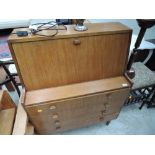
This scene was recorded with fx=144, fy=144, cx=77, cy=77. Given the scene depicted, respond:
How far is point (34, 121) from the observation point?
3.69 ft

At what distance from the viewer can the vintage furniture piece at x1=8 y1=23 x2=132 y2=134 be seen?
0.85 meters

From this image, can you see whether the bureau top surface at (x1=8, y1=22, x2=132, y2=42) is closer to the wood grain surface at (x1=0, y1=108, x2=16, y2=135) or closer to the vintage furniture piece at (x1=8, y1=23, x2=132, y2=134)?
the vintage furniture piece at (x1=8, y1=23, x2=132, y2=134)

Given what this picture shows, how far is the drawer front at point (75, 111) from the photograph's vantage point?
1033mm

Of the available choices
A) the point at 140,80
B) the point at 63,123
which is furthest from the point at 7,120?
the point at 140,80

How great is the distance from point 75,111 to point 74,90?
0.22 meters

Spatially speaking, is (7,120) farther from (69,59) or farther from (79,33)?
(79,33)

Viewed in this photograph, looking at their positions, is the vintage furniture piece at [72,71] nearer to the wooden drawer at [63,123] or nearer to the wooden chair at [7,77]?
the wooden drawer at [63,123]

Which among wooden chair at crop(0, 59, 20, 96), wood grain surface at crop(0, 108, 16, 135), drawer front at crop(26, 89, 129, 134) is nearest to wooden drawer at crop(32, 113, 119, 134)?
drawer front at crop(26, 89, 129, 134)

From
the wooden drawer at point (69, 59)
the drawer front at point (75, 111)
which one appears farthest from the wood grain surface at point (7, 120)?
the wooden drawer at point (69, 59)

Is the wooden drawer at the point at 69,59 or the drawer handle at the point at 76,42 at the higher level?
the drawer handle at the point at 76,42
